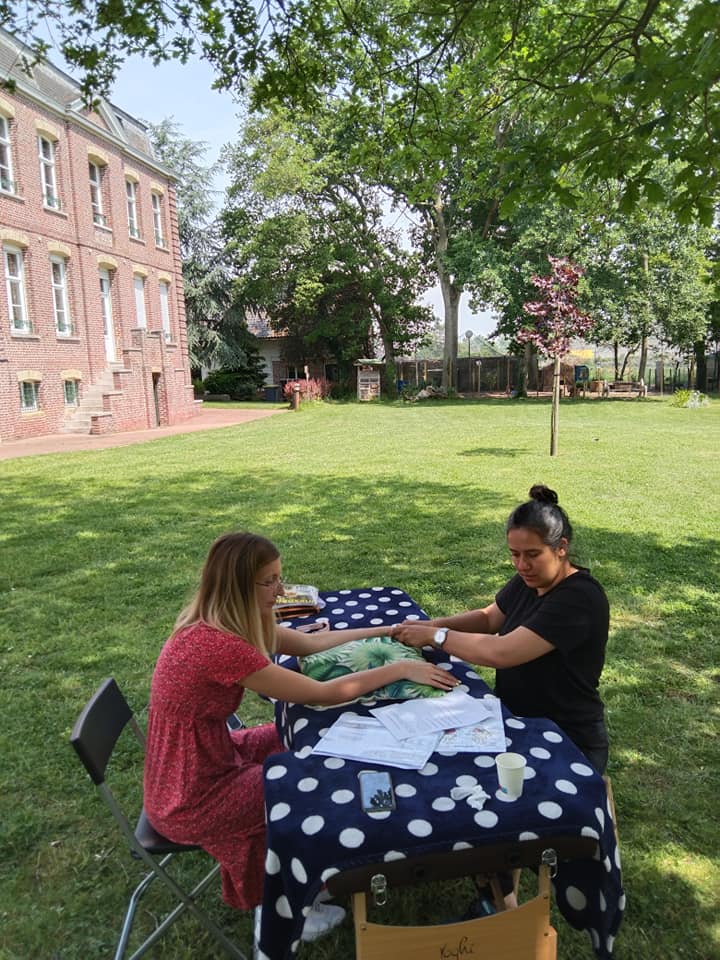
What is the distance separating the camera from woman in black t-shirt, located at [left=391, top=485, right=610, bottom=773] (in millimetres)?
2578

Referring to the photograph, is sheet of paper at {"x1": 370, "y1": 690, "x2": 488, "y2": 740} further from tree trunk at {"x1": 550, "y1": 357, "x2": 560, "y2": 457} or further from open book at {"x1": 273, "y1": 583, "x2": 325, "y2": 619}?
tree trunk at {"x1": 550, "y1": 357, "x2": 560, "y2": 457}

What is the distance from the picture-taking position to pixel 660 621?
544 cm

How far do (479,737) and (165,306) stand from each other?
1015 inches

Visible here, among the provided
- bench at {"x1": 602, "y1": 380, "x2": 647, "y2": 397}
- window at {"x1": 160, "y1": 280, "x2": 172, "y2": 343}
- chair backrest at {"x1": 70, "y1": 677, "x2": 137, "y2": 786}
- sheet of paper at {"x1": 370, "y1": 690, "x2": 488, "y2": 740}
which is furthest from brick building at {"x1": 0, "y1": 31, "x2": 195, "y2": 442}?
bench at {"x1": 602, "y1": 380, "x2": 647, "y2": 397}

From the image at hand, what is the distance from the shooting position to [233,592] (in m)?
2.38

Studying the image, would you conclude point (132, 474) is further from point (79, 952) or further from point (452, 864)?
point (452, 864)

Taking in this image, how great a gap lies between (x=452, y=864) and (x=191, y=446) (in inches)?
589

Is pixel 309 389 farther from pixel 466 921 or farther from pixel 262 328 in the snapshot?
pixel 466 921

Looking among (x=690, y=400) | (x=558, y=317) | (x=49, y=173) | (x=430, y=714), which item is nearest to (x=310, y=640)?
(x=430, y=714)

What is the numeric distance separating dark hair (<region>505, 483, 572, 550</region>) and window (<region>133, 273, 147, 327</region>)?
75.6 ft

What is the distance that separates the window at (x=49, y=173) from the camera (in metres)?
18.8

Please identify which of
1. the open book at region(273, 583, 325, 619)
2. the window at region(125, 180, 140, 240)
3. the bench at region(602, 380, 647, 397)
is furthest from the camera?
the bench at region(602, 380, 647, 397)

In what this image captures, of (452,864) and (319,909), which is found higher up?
(452,864)

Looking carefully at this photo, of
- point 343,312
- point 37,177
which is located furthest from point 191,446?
point 343,312
